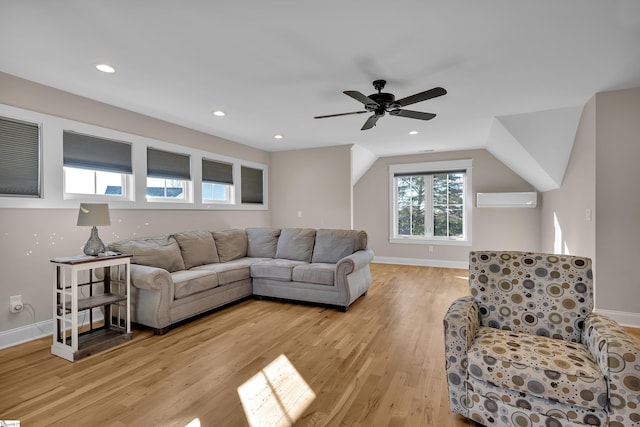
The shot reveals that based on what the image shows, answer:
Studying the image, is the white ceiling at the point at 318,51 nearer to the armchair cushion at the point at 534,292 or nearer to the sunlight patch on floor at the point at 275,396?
the armchair cushion at the point at 534,292

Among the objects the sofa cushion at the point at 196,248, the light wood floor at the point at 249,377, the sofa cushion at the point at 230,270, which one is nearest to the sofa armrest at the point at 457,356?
the light wood floor at the point at 249,377

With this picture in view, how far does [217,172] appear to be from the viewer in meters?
5.08

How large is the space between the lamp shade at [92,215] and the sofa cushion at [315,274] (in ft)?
6.97

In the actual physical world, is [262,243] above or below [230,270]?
above

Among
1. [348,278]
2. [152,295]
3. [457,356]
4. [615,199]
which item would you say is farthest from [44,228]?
[615,199]

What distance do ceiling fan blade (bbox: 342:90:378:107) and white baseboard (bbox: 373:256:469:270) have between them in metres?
4.50

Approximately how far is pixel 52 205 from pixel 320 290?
2.98m

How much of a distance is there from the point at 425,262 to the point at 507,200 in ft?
6.54

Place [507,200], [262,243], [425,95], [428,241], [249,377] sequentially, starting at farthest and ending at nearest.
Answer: [428,241] < [507,200] < [262,243] < [425,95] < [249,377]

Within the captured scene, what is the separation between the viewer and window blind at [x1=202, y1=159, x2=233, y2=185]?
4.86m

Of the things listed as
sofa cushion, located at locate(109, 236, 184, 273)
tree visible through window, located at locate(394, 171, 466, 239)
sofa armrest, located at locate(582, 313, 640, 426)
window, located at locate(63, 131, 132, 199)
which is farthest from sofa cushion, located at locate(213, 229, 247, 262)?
sofa armrest, located at locate(582, 313, 640, 426)

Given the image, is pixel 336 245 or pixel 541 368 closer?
pixel 541 368

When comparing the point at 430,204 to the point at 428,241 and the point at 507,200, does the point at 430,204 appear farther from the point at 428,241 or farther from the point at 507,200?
the point at 507,200

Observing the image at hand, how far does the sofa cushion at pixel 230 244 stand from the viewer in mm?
4354
